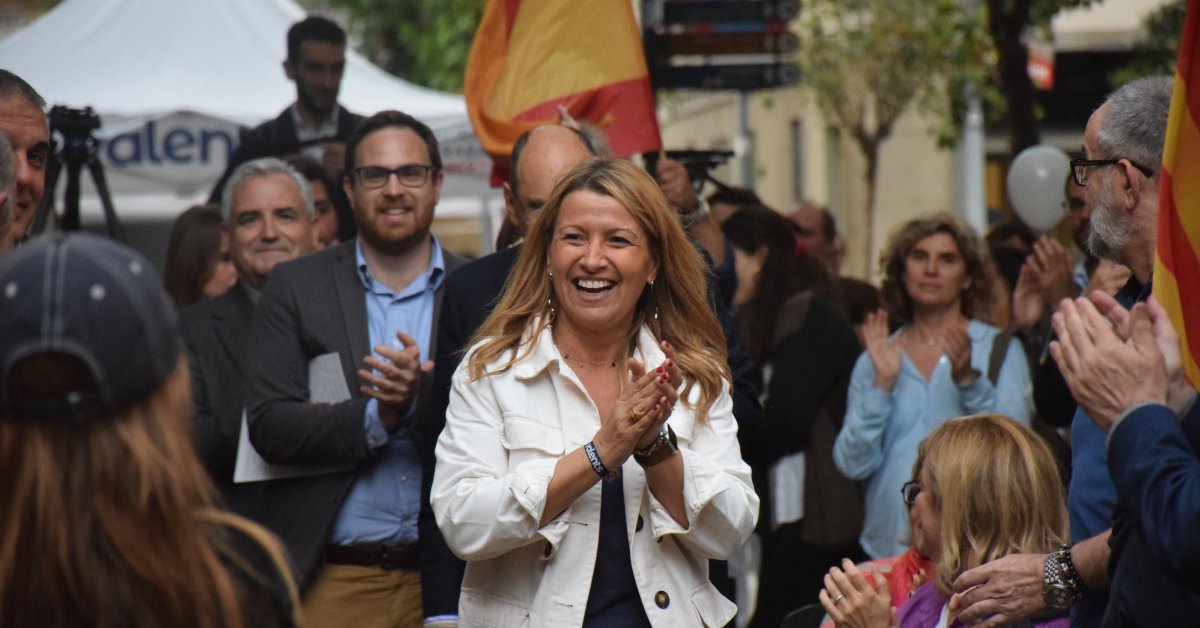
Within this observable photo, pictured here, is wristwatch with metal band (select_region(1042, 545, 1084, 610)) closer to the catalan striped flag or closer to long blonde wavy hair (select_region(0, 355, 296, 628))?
the catalan striped flag

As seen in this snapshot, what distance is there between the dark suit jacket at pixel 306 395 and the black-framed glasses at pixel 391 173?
28 centimetres

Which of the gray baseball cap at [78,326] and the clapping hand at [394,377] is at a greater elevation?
the gray baseball cap at [78,326]

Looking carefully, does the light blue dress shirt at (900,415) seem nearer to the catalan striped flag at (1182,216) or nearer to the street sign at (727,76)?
the catalan striped flag at (1182,216)

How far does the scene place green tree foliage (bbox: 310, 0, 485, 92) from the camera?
23.1 metres

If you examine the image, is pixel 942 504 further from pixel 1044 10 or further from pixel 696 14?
pixel 1044 10

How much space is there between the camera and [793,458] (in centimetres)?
714

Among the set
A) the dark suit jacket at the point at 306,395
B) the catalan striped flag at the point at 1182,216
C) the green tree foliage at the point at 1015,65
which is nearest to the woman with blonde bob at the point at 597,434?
the dark suit jacket at the point at 306,395

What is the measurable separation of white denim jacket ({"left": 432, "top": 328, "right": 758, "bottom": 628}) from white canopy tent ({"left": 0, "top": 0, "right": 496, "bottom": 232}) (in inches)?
233

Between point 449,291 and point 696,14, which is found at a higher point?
point 696,14

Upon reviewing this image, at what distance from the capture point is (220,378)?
5402mm

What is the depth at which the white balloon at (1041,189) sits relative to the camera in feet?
25.5

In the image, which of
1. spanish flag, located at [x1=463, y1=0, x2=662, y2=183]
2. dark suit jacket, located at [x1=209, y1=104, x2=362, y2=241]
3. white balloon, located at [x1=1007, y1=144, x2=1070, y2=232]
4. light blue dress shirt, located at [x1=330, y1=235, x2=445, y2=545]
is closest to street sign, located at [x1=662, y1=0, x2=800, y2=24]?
white balloon, located at [x1=1007, y1=144, x2=1070, y2=232]

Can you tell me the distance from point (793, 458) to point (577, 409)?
338 cm

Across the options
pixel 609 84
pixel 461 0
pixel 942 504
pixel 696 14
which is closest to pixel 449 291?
pixel 942 504
